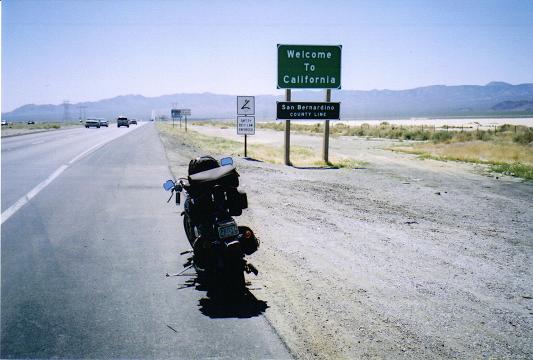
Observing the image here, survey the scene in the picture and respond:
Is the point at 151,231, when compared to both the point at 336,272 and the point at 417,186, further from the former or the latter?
the point at 417,186

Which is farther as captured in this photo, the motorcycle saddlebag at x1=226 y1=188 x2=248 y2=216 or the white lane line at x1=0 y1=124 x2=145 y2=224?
the white lane line at x1=0 y1=124 x2=145 y2=224

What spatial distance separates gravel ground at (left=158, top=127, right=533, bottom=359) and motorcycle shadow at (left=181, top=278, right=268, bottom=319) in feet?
0.48

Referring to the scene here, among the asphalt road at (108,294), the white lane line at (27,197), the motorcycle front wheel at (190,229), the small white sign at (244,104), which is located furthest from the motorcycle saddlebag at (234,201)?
the small white sign at (244,104)

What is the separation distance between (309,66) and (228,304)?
56.3 ft

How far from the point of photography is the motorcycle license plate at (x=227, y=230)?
5102mm

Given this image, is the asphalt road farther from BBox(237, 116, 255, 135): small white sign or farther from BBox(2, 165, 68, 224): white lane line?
BBox(237, 116, 255, 135): small white sign

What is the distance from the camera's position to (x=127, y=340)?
163 inches

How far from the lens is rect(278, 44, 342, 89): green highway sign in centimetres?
2052

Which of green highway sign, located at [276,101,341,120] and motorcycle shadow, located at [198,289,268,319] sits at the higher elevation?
green highway sign, located at [276,101,341,120]

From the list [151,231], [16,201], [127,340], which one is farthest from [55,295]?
[16,201]

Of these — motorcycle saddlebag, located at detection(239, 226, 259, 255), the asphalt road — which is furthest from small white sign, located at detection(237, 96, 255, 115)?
motorcycle saddlebag, located at detection(239, 226, 259, 255)

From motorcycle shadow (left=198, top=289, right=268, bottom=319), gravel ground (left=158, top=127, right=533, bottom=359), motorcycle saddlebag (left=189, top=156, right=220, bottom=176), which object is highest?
motorcycle saddlebag (left=189, top=156, right=220, bottom=176)

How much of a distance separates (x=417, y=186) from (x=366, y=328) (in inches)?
431

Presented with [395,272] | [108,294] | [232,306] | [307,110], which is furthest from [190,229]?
[307,110]
